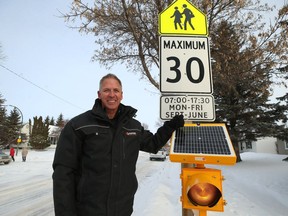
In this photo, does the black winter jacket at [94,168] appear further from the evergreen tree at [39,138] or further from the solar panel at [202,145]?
the evergreen tree at [39,138]

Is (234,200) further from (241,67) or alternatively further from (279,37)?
(279,37)

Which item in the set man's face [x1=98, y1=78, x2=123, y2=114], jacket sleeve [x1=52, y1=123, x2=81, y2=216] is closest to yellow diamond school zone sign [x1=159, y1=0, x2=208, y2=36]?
man's face [x1=98, y1=78, x2=123, y2=114]

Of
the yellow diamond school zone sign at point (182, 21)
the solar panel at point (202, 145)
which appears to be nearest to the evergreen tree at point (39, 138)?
the yellow diamond school zone sign at point (182, 21)

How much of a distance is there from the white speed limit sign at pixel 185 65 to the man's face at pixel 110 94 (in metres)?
0.60

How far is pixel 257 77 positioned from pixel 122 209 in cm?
734

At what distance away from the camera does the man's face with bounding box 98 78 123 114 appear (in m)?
2.42

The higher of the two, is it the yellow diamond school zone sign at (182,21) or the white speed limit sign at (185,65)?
the yellow diamond school zone sign at (182,21)

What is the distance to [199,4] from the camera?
23.0 feet

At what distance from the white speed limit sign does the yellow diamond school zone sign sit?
119 mm

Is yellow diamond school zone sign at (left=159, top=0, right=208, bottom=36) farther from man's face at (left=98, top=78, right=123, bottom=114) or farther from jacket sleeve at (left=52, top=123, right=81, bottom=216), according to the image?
jacket sleeve at (left=52, top=123, right=81, bottom=216)

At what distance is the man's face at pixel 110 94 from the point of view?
242cm

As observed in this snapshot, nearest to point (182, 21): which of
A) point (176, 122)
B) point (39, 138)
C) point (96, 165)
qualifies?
point (176, 122)

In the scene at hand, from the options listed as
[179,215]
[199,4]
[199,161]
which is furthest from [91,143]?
[199,4]

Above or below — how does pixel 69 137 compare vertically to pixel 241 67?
below
